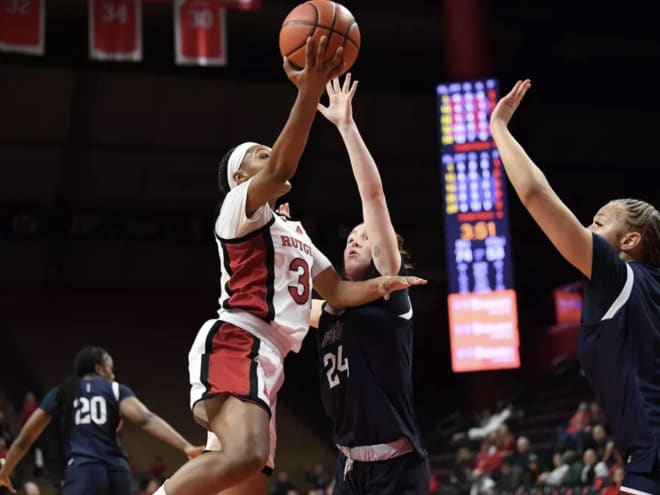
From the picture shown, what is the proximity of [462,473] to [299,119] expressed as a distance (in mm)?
12214

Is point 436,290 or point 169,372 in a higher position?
point 436,290

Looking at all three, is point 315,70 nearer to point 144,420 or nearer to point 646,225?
point 646,225

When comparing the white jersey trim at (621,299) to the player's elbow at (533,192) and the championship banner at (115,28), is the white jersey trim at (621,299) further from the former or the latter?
the championship banner at (115,28)

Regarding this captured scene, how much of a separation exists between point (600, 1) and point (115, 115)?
33.9ft

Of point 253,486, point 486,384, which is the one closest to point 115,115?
point 486,384

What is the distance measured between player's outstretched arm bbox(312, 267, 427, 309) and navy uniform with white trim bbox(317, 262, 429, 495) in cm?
7

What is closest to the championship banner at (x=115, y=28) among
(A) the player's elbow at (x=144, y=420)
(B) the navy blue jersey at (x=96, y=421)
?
(B) the navy blue jersey at (x=96, y=421)

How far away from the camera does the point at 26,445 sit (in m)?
6.83

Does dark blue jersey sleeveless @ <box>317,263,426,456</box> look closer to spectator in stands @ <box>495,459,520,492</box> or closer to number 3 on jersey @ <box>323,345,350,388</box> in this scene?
number 3 on jersey @ <box>323,345,350,388</box>

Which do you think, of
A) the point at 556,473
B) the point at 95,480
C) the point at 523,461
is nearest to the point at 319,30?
the point at 95,480

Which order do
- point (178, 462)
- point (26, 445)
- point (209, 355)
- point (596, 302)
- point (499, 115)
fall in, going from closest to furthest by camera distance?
point (596, 302) → point (499, 115) → point (209, 355) → point (26, 445) → point (178, 462)

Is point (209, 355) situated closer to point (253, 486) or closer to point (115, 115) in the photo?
point (253, 486)

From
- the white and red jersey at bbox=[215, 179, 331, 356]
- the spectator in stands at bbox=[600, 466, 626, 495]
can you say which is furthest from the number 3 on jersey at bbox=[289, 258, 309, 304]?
the spectator in stands at bbox=[600, 466, 626, 495]

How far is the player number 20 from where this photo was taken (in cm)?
694
